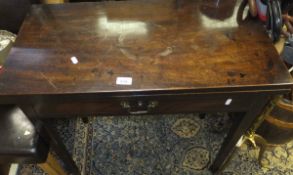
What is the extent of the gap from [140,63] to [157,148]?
71cm

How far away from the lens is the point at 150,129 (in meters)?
1.41

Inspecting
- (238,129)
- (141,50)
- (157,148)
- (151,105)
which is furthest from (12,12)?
(238,129)

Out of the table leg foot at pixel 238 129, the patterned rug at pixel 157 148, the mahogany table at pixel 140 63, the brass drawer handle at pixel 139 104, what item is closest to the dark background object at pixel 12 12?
the mahogany table at pixel 140 63

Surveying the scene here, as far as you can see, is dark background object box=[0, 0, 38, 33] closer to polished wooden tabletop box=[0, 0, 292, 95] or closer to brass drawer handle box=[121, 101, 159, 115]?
polished wooden tabletop box=[0, 0, 292, 95]

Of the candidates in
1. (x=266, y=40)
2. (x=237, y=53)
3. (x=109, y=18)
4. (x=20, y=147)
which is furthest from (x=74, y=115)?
(x=266, y=40)

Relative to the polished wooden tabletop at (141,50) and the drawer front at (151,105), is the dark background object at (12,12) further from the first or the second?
the drawer front at (151,105)

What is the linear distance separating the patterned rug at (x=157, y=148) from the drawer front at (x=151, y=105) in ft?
1.88

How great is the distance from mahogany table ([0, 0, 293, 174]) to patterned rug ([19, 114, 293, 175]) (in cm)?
41

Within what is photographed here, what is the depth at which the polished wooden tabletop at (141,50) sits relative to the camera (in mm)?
702

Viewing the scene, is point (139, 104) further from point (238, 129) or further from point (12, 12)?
point (12, 12)

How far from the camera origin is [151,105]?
0.77 meters

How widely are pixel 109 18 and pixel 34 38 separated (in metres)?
0.26

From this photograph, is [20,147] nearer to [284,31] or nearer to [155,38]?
[155,38]

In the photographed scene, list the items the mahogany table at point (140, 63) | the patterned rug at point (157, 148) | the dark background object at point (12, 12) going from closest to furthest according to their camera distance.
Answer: the mahogany table at point (140, 63), the dark background object at point (12, 12), the patterned rug at point (157, 148)
